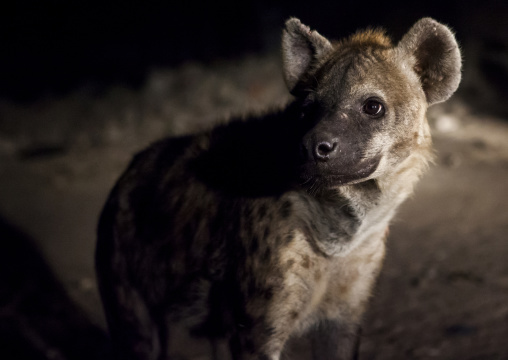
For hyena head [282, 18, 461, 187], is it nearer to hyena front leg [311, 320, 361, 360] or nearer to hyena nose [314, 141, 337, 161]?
hyena nose [314, 141, 337, 161]

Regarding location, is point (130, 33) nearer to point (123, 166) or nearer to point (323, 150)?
point (123, 166)

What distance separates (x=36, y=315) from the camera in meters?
3.09

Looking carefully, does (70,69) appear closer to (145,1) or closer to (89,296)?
(145,1)

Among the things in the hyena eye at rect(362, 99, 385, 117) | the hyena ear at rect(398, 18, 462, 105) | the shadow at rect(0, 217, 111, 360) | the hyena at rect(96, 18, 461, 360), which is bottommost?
the shadow at rect(0, 217, 111, 360)

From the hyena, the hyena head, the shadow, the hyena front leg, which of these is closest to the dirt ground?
the shadow

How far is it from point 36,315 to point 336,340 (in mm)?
1718

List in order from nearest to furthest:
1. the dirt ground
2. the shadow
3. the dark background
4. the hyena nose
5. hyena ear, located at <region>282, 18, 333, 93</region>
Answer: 1. the hyena nose
2. hyena ear, located at <region>282, 18, 333, 93</region>
3. the dirt ground
4. the shadow
5. the dark background

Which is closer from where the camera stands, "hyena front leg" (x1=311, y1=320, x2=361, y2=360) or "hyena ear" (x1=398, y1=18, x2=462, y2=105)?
"hyena ear" (x1=398, y1=18, x2=462, y2=105)

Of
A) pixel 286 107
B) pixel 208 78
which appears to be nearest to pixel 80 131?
pixel 208 78

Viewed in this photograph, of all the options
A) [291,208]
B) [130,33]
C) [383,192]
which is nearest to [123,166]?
[130,33]

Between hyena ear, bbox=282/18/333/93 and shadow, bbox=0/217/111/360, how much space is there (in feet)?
5.14

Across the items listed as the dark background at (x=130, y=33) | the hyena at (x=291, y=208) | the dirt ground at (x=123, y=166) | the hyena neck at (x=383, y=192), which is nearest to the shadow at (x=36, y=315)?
the dirt ground at (x=123, y=166)

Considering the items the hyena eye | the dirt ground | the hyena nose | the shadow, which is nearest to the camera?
the hyena nose

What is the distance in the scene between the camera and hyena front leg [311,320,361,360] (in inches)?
79.4
